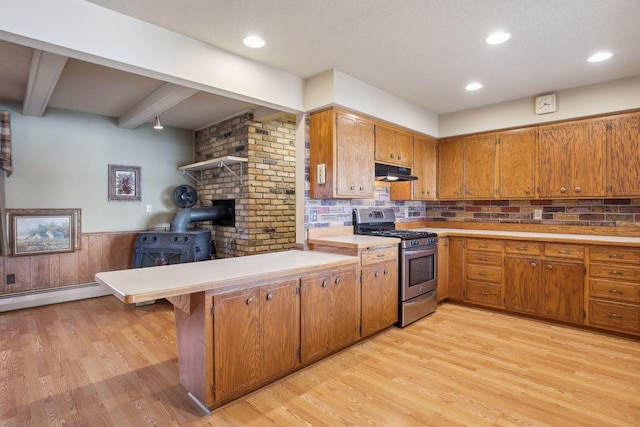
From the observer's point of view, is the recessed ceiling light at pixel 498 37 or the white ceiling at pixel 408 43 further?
the recessed ceiling light at pixel 498 37

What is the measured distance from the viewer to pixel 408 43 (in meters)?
2.59

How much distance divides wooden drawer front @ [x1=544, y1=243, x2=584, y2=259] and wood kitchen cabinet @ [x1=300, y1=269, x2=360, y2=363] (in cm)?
212

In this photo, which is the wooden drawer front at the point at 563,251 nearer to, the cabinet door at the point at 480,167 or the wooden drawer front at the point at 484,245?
the wooden drawer front at the point at 484,245

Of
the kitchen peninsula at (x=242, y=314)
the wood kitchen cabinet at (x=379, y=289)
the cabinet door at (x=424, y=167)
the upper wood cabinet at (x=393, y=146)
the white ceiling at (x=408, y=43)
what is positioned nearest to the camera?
the kitchen peninsula at (x=242, y=314)

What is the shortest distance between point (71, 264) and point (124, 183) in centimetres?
127

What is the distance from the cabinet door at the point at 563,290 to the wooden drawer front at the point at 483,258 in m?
0.43

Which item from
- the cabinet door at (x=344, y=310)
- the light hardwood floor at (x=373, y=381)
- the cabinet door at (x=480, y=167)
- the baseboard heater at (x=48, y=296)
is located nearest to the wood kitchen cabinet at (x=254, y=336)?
the light hardwood floor at (x=373, y=381)

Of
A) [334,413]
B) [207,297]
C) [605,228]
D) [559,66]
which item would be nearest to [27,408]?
[207,297]

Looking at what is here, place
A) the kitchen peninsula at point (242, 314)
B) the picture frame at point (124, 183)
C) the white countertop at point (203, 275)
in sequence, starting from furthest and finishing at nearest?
the picture frame at point (124, 183), the kitchen peninsula at point (242, 314), the white countertop at point (203, 275)

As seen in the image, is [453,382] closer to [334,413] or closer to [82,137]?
[334,413]

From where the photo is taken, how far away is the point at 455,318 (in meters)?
3.62

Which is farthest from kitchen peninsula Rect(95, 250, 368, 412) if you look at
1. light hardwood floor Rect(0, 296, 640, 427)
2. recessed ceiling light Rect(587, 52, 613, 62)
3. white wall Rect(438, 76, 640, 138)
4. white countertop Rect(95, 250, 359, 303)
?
white wall Rect(438, 76, 640, 138)

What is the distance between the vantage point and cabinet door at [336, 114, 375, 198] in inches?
127

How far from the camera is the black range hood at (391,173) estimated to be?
377 centimetres
